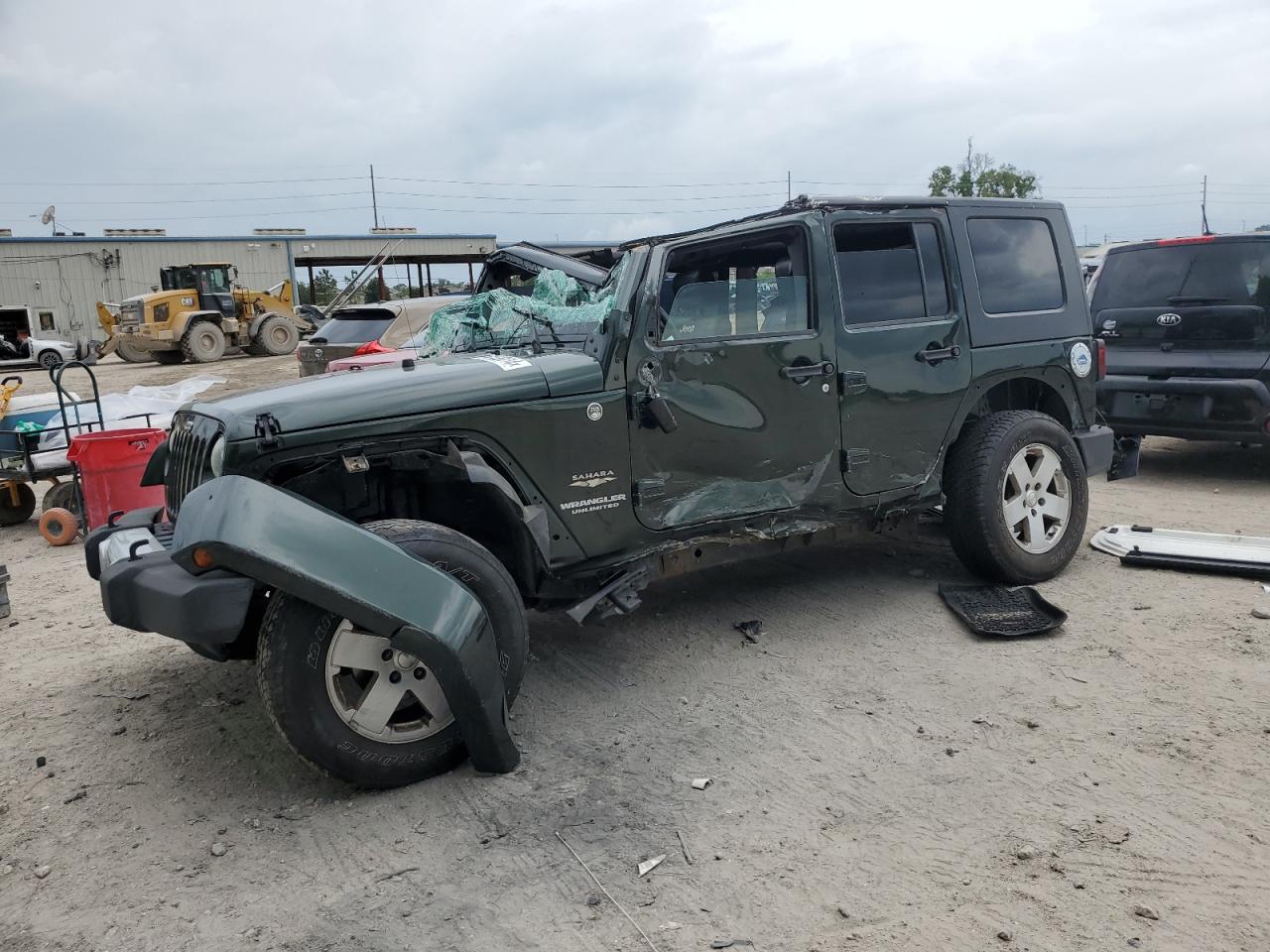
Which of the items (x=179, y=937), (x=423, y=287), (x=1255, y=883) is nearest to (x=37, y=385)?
(x=423, y=287)

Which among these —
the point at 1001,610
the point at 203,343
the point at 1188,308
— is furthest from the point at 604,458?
the point at 203,343

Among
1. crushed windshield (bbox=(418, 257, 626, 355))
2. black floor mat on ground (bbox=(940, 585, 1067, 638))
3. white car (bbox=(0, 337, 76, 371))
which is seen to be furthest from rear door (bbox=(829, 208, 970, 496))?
white car (bbox=(0, 337, 76, 371))

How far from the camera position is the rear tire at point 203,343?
79.6ft

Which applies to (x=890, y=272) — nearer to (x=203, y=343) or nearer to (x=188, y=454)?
(x=188, y=454)

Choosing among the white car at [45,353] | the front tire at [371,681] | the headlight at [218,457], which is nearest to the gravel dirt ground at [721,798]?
the front tire at [371,681]

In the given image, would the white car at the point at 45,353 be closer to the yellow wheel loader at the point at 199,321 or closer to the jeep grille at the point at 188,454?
the yellow wheel loader at the point at 199,321

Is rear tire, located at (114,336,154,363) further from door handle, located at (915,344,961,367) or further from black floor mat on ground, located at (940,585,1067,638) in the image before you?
black floor mat on ground, located at (940,585,1067,638)

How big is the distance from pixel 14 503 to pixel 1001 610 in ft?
25.1

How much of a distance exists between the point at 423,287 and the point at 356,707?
38690 millimetres

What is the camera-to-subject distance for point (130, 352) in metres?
25.2

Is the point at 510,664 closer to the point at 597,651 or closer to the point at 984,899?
the point at 597,651

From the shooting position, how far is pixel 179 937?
2.59 m

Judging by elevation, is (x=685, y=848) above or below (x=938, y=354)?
below

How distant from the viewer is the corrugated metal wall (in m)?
37.9
